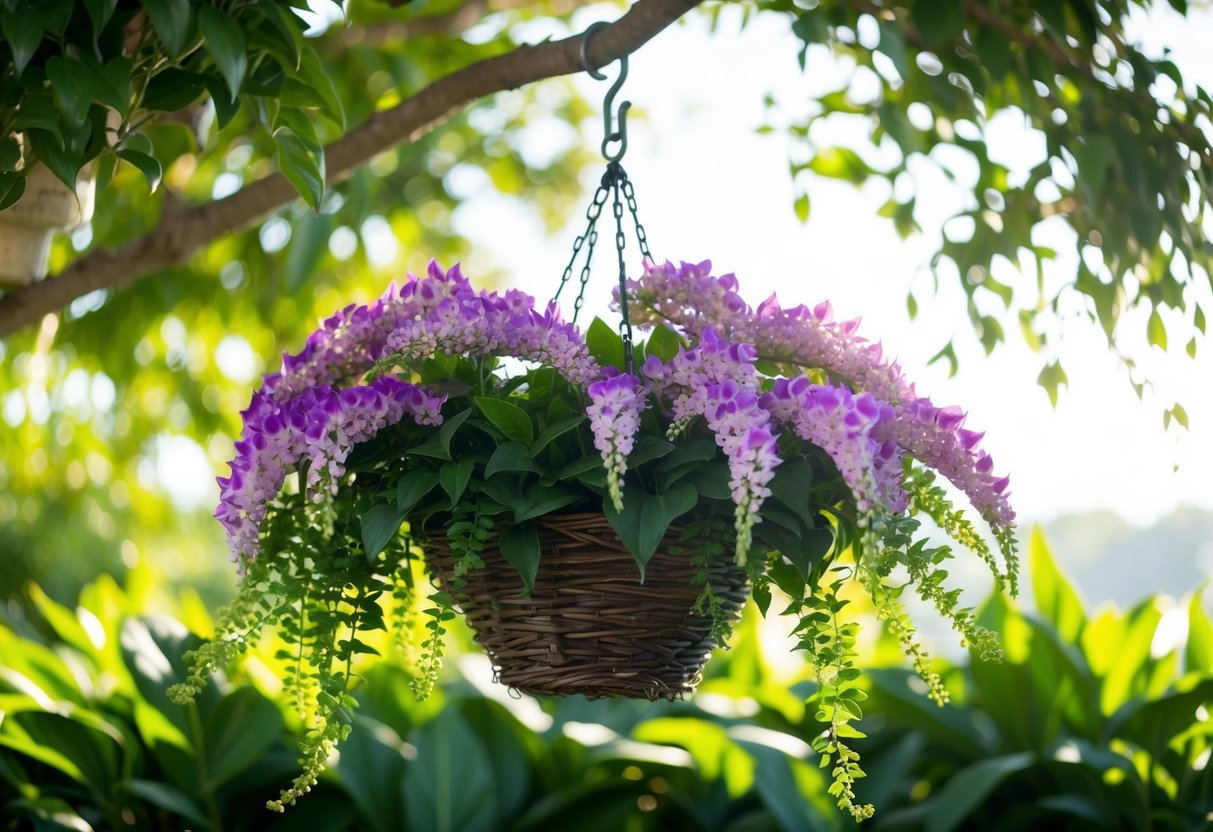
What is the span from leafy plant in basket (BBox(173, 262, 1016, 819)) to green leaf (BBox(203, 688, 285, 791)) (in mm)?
882

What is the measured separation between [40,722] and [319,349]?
119 centimetres

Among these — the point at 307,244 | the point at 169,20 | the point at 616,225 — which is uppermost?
the point at 307,244

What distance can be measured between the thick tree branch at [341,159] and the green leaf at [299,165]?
343mm

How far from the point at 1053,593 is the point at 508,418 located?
167 cm

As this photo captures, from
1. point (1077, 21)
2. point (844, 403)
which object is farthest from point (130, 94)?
point (1077, 21)

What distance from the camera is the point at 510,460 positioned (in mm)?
914

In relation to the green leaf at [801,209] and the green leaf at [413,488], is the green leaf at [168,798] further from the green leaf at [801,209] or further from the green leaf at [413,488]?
the green leaf at [801,209]

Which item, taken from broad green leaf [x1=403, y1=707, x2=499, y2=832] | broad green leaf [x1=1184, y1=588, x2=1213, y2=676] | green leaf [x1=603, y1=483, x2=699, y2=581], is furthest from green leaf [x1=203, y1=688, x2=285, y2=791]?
broad green leaf [x1=1184, y1=588, x2=1213, y2=676]

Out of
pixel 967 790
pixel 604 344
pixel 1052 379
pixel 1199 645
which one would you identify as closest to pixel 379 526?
pixel 604 344

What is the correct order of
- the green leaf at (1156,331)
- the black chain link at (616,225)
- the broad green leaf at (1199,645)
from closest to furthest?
the black chain link at (616,225)
the green leaf at (1156,331)
the broad green leaf at (1199,645)

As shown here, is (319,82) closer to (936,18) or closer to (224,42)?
(224,42)

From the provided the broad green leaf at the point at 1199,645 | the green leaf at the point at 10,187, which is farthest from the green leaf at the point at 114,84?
the broad green leaf at the point at 1199,645

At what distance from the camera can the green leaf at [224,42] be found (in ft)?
3.09

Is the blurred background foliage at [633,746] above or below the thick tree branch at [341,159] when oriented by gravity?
below
